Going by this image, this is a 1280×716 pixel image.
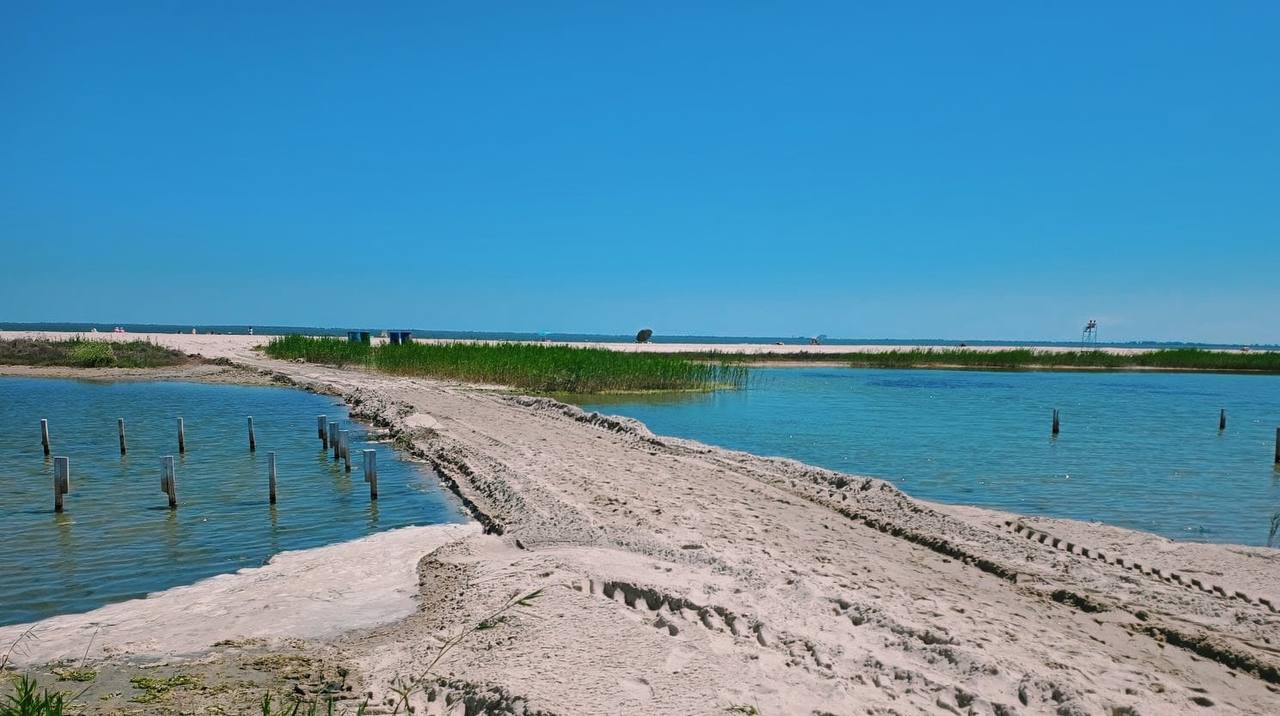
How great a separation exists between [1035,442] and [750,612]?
16.5 m

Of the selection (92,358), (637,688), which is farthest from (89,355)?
(637,688)

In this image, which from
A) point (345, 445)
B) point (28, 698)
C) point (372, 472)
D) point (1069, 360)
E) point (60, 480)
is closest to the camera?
point (28, 698)

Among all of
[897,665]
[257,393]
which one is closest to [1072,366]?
[257,393]

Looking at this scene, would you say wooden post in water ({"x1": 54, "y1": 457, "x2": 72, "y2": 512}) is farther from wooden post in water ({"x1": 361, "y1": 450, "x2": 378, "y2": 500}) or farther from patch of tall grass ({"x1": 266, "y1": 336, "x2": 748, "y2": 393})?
patch of tall grass ({"x1": 266, "y1": 336, "x2": 748, "y2": 393})

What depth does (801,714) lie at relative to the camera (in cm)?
472

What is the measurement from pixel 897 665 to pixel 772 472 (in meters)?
8.60

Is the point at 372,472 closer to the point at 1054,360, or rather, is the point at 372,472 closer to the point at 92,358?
the point at 92,358

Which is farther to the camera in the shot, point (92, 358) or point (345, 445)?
point (92, 358)

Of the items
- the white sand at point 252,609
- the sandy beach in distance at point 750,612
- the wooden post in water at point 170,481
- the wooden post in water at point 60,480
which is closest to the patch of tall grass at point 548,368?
the wooden post in water at point 170,481

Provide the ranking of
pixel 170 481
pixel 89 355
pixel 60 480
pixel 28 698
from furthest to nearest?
pixel 89 355, pixel 170 481, pixel 60 480, pixel 28 698

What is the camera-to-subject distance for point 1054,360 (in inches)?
2425

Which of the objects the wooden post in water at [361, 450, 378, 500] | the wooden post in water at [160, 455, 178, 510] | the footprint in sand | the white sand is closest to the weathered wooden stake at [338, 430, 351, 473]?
the wooden post in water at [361, 450, 378, 500]

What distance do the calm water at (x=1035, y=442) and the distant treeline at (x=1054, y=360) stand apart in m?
18.3

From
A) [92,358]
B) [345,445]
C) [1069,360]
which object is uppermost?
[92,358]
